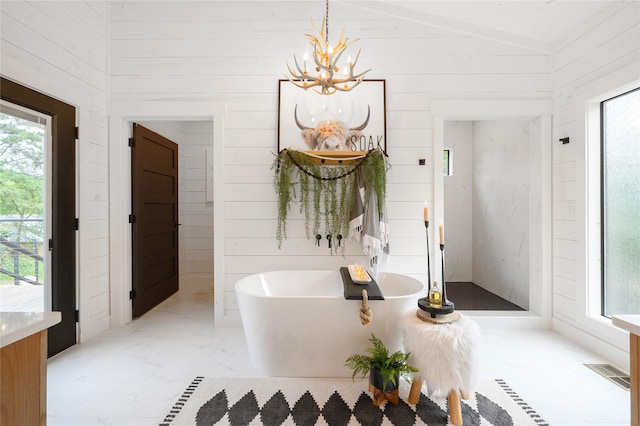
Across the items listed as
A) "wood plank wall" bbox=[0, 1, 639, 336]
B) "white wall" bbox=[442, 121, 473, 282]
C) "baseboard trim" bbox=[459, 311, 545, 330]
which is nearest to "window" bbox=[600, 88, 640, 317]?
"baseboard trim" bbox=[459, 311, 545, 330]

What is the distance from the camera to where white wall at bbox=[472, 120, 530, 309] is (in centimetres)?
314

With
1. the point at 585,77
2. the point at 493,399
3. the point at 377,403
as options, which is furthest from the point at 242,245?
the point at 585,77

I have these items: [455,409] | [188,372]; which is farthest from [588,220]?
[188,372]

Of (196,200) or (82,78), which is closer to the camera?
(82,78)

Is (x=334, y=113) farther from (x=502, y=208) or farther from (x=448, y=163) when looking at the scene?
(x=502, y=208)

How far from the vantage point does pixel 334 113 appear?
273 cm

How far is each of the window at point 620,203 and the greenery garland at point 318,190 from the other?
1709 mm

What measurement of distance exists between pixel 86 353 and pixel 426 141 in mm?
3368

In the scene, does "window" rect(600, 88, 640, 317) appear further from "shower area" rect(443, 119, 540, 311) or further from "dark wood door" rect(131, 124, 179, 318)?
"dark wood door" rect(131, 124, 179, 318)

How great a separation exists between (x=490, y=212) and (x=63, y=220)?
4.45m

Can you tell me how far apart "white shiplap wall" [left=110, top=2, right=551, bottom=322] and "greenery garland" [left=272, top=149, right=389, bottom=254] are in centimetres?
16

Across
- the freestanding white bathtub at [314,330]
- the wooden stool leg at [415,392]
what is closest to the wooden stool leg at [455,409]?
the wooden stool leg at [415,392]

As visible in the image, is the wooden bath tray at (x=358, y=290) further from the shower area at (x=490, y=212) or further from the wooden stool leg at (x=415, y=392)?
the shower area at (x=490, y=212)

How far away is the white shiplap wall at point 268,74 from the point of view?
9.00ft
